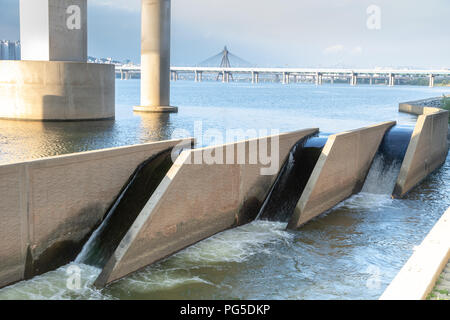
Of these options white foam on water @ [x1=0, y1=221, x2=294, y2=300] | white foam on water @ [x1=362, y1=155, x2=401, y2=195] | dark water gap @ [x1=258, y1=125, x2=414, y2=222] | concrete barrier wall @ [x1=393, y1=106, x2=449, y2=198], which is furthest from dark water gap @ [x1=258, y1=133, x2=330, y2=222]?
concrete barrier wall @ [x1=393, y1=106, x2=449, y2=198]

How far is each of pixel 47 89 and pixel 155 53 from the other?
39.3 ft

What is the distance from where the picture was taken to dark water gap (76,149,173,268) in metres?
11.4

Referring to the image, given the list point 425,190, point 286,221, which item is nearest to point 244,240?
point 286,221

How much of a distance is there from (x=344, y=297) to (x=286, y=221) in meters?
4.99

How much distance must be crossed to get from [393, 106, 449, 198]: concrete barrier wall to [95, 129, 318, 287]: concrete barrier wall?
5.16 metres

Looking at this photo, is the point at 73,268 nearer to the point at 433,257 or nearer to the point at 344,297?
the point at 344,297

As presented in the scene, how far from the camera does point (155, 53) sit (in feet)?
125

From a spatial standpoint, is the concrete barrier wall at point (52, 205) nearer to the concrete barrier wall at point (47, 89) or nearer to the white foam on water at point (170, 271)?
the white foam on water at point (170, 271)

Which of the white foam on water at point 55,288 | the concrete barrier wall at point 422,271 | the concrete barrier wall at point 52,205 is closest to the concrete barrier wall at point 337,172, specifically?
the concrete barrier wall at point 52,205

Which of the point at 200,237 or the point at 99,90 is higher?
the point at 99,90

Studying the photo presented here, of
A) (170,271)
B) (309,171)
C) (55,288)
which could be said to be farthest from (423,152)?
(55,288)

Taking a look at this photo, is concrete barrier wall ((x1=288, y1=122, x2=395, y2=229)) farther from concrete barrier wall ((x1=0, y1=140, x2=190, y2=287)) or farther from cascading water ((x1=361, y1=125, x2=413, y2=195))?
concrete barrier wall ((x1=0, y1=140, x2=190, y2=287))

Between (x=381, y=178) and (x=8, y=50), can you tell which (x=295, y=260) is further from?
(x=8, y=50)

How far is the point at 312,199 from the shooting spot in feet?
48.8
